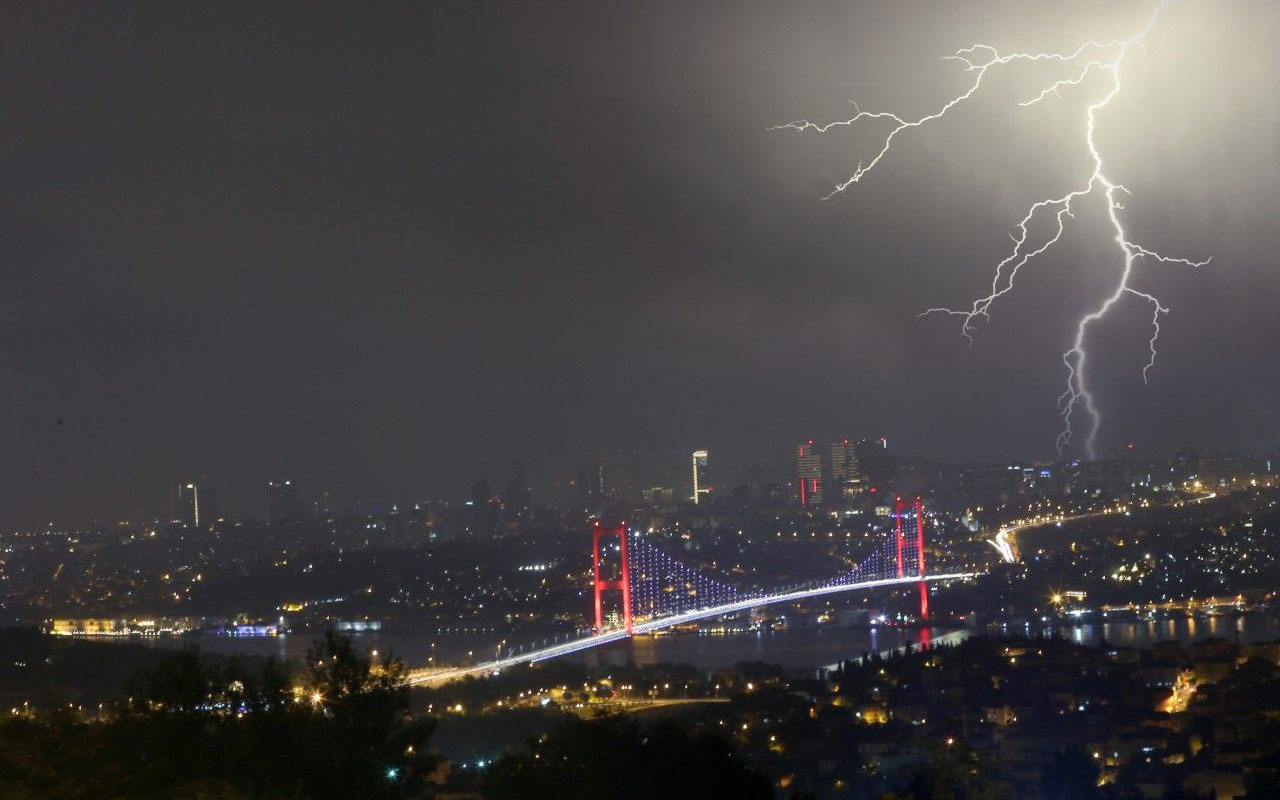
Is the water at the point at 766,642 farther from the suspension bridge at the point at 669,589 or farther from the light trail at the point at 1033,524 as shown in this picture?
the light trail at the point at 1033,524

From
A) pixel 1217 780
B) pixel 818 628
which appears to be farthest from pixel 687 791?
pixel 818 628

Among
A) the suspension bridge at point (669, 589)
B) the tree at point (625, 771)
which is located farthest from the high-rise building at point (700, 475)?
the tree at point (625, 771)

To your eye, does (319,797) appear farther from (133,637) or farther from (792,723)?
(133,637)

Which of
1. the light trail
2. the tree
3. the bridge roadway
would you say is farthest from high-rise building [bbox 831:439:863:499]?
the tree

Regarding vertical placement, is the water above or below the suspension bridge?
below

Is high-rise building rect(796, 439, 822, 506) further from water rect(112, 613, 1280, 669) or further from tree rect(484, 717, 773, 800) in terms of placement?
tree rect(484, 717, 773, 800)

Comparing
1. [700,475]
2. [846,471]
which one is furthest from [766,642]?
[700,475]
